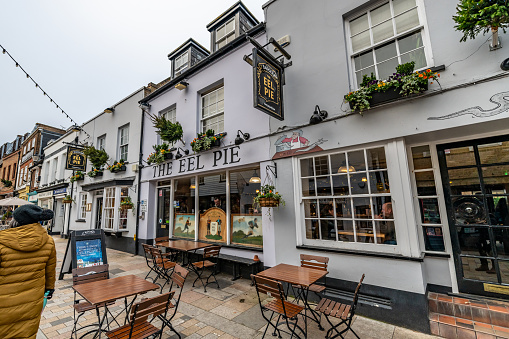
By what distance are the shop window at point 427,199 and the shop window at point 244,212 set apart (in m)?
3.52

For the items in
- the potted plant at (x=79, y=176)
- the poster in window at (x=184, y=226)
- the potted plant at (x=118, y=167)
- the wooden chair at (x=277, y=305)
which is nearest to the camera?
the wooden chair at (x=277, y=305)

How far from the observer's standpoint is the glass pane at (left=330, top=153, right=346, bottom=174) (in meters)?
4.54

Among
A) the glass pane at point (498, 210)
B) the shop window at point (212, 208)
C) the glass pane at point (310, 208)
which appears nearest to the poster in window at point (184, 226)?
the shop window at point (212, 208)

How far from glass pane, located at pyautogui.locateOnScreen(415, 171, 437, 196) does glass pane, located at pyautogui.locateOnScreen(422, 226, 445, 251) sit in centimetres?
64

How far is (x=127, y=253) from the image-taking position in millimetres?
9516

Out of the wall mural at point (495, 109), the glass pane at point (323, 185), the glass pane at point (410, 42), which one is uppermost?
the glass pane at point (410, 42)

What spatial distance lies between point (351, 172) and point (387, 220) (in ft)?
3.51

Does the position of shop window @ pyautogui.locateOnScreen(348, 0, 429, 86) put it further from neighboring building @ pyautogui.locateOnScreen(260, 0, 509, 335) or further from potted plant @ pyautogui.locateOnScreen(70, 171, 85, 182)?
potted plant @ pyautogui.locateOnScreen(70, 171, 85, 182)

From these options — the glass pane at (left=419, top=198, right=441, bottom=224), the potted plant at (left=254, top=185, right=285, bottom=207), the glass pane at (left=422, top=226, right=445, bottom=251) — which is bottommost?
the glass pane at (left=422, top=226, right=445, bottom=251)

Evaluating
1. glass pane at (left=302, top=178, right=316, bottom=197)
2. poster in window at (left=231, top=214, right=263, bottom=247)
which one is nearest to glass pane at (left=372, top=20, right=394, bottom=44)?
glass pane at (left=302, top=178, right=316, bottom=197)

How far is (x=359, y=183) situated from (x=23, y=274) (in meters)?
5.00

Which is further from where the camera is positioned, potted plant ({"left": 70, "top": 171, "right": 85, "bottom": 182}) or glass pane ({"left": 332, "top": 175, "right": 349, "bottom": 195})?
potted plant ({"left": 70, "top": 171, "right": 85, "bottom": 182})

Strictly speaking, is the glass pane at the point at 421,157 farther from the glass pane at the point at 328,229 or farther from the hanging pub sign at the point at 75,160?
the hanging pub sign at the point at 75,160

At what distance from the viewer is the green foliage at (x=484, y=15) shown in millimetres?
2855
